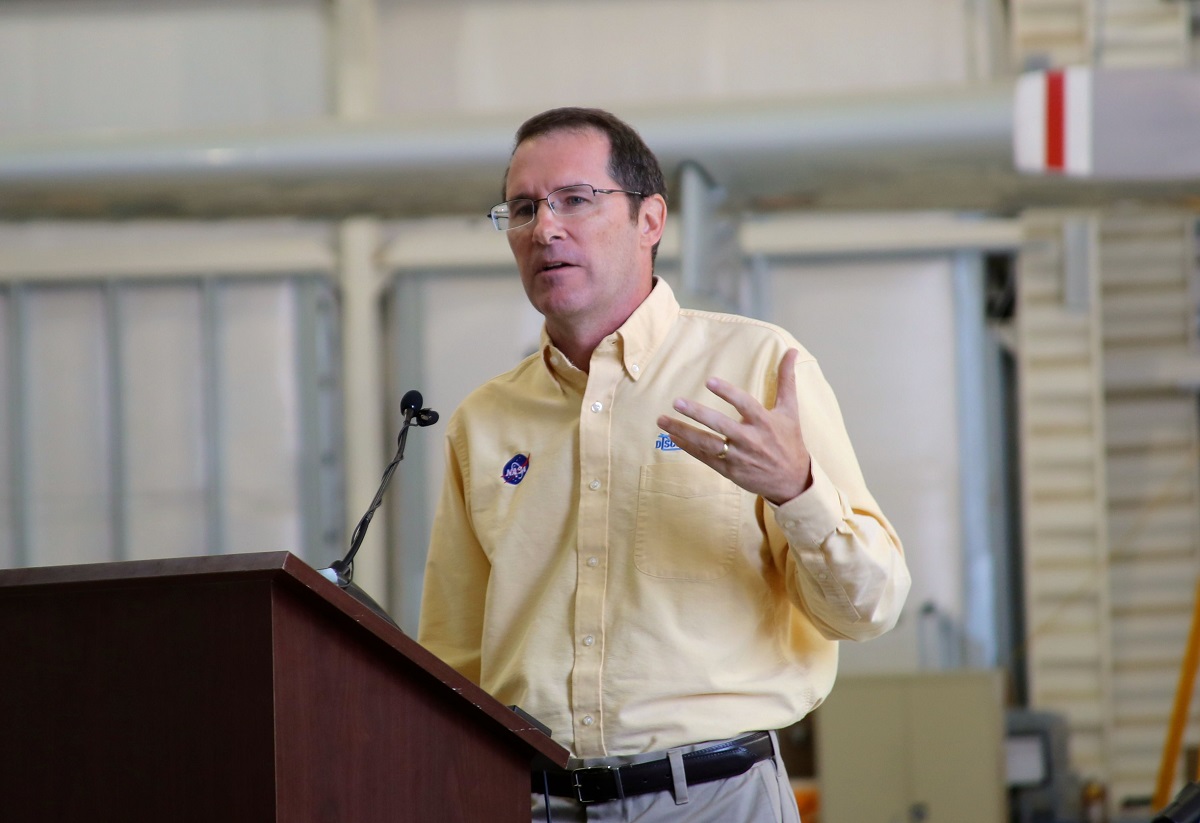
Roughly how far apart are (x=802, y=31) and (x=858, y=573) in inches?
249

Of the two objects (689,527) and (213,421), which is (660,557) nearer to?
(689,527)

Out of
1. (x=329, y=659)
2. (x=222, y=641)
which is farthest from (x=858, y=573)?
(x=222, y=641)

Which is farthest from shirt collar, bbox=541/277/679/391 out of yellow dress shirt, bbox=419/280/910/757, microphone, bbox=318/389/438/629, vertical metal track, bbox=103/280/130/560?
vertical metal track, bbox=103/280/130/560

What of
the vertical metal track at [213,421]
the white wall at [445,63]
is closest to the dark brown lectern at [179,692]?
the white wall at [445,63]

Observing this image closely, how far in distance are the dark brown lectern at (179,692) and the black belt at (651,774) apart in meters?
0.45

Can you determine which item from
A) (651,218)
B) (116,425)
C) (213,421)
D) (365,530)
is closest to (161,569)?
(365,530)

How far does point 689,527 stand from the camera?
1.78m

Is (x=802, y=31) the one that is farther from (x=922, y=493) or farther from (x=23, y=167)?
(x=23, y=167)

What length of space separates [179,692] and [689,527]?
29.7 inches

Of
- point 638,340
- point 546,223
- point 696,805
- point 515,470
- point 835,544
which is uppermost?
point 546,223

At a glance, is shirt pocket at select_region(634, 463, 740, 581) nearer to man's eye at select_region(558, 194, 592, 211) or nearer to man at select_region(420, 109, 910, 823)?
man at select_region(420, 109, 910, 823)

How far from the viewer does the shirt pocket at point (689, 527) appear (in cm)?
178

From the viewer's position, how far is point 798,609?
72.2 inches

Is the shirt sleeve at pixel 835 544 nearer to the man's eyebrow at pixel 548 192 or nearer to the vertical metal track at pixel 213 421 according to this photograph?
the man's eyebrow at pixel 548 192
